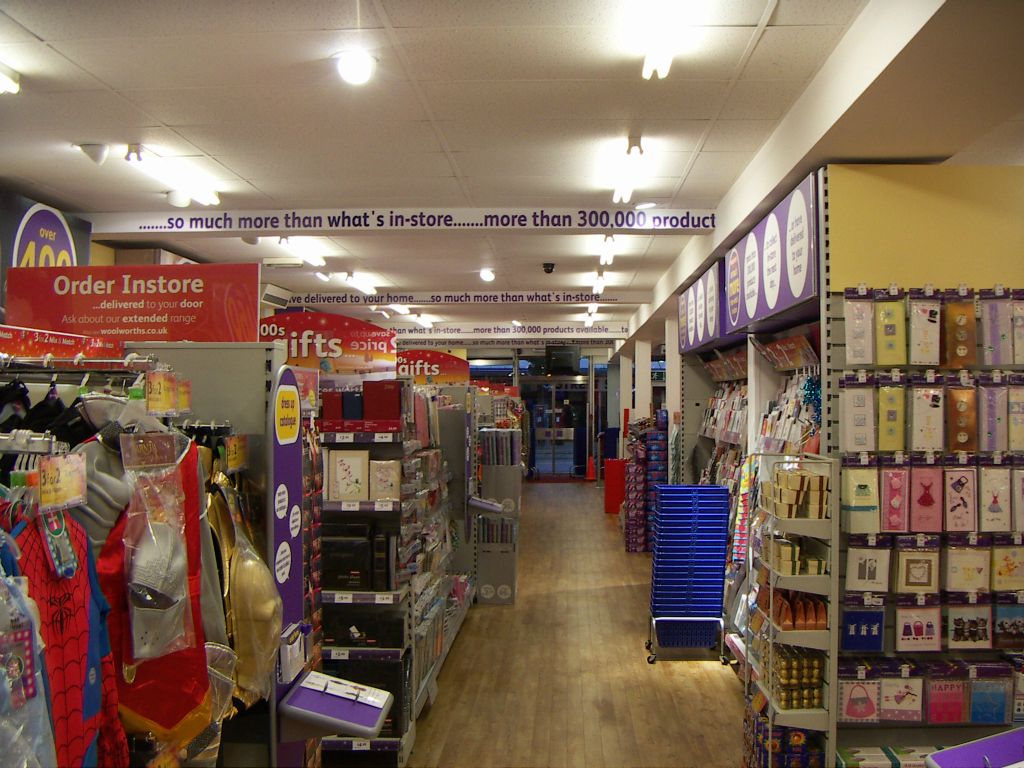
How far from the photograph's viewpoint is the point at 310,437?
10.9 ft

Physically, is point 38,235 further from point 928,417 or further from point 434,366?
point 928,417

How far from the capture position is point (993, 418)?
337 cm

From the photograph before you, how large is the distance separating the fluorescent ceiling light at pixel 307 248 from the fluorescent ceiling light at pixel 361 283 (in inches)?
36.4

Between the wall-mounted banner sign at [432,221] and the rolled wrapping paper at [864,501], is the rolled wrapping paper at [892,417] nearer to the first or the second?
the rolled wrapping paper at [864,501]

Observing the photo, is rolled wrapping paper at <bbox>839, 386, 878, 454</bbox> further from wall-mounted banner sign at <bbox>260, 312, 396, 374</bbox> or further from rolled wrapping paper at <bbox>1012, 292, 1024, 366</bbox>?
wall-mounted banner sign at <bbox>260, 312, 396, 374</bbox>

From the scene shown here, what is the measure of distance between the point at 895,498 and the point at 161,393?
3.13m

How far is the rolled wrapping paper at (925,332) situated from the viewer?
3377 mm

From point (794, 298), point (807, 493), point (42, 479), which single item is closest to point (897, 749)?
point (807, 493)

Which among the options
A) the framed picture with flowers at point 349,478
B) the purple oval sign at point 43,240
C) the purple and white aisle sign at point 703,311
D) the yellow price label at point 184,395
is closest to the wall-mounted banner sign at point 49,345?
the yellow price label at point 184,395

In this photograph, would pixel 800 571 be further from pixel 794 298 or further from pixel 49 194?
pixel 49 194

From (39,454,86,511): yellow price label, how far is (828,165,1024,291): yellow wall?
3220 millimetres

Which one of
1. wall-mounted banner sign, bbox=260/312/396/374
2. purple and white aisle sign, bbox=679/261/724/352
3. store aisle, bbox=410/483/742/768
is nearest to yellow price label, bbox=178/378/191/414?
wall-mounted banner sign, bbox=260/312/396/374

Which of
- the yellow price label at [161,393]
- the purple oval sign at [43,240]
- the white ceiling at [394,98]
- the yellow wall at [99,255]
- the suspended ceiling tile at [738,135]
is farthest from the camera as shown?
the yellow wall at [99,255]

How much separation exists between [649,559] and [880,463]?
5876mm
